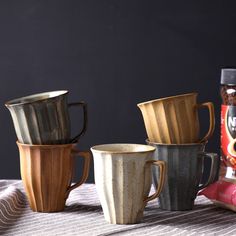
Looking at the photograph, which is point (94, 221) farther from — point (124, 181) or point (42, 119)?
point (42, 119)

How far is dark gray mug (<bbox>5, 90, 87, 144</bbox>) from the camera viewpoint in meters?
1.05

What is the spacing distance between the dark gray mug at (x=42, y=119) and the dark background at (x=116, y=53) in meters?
0.74

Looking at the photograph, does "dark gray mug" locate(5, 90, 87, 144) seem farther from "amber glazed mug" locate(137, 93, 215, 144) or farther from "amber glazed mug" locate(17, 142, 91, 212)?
"amber glazed mug" locate(137, 93, 215, 144)

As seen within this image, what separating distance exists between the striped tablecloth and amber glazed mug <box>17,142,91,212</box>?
0.03 meters

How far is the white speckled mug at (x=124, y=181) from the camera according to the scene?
98cm

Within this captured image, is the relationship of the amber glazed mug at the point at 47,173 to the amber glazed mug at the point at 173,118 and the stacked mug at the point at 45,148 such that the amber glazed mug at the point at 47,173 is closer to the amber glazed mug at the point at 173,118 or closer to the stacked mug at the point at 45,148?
the stacked mug at the point at 45,148

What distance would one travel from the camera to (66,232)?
0.96 metres

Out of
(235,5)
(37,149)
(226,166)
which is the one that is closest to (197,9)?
(235,5)

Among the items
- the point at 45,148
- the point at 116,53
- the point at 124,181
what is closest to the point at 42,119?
the point at 45,148

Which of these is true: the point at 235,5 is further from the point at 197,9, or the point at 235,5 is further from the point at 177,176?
the point at 177,176

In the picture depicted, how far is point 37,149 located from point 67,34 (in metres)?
0.81

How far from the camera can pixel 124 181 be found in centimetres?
99

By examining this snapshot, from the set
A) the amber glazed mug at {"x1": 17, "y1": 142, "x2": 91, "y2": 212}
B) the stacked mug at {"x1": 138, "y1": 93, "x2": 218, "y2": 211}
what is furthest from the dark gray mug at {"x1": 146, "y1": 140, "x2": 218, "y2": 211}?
the amber glazed mug at {"x1": 17, "y1": 142, "x2": 91, "y2": 212}

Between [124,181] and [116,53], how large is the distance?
0.88 metres
